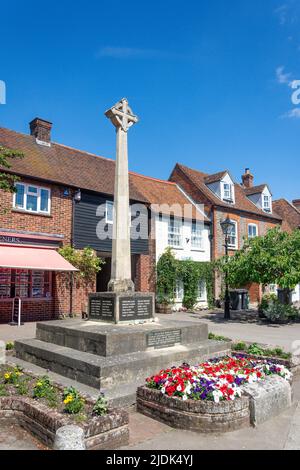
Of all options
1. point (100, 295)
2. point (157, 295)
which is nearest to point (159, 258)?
point (157, 295)

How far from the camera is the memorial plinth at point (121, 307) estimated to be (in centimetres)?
905

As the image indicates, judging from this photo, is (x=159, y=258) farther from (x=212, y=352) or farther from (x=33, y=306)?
(x=212, y=352)

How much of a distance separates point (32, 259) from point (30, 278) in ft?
7.42

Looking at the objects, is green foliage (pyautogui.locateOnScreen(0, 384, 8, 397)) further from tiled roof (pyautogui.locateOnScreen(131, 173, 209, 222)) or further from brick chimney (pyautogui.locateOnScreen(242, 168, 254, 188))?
brick chimney (pyautogui.locateOnScreen(242, 168, 254, 188))

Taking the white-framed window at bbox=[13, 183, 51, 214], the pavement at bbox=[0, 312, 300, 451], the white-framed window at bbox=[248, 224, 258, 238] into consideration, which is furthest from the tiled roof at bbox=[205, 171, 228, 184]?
the pavement at bbox=[0, 312, 300, 451]

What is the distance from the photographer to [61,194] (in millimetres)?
18891

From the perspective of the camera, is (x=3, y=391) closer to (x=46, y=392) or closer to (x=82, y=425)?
(x=46, y=392)

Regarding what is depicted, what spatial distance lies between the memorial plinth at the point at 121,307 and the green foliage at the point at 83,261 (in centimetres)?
854

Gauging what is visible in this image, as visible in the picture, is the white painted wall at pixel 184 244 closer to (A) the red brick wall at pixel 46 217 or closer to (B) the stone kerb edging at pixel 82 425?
(A) the red brick wall at pixel 46 217

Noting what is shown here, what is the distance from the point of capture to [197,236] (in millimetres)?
26391

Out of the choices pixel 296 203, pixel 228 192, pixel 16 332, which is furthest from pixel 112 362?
pixel 296 203

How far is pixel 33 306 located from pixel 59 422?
1372 centimetres

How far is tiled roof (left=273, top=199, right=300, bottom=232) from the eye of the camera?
123 ft

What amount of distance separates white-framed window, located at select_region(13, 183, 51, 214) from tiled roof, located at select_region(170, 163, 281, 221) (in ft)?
42.5
